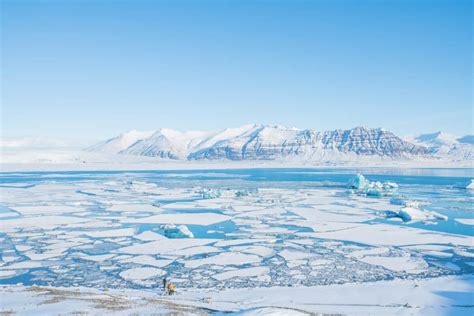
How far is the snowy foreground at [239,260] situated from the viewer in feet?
39.1

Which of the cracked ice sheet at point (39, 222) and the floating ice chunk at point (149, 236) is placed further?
the cracked ice sheet at point (39, 222)

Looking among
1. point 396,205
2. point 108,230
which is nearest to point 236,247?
point 108,230

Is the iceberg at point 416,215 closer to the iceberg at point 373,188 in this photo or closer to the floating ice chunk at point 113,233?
the iceberg at point 373,188

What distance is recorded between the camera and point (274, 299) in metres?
12.4

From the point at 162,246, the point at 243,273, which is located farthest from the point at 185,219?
the point at 243,273

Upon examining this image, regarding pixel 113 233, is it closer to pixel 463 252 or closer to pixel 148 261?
pixel 148 261

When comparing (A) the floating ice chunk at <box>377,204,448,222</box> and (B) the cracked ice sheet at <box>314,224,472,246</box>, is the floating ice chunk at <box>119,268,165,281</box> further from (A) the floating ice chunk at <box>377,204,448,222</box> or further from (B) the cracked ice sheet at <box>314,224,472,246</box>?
(A) the floating ice chunk at <box>377,204,448,222</box>

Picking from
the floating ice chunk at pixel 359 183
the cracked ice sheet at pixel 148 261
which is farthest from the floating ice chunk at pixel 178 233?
the floating ice chunk at pixel 359 183

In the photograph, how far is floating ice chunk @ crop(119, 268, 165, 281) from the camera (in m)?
14.6

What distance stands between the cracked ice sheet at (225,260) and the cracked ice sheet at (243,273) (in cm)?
91

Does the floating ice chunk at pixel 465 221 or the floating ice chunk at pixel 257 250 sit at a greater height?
the floating ice chunk at pixel 465 221

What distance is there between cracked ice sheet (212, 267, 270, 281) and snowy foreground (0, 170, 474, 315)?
1.4 inches

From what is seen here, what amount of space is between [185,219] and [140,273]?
36.5 feet

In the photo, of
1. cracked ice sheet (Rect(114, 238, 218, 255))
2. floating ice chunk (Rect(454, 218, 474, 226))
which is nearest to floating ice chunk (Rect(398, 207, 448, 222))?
floating ice chunk (Rect(454, 218, 474, 226))
